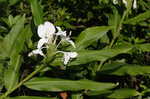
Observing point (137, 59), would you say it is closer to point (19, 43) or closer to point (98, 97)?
point (98, 97)

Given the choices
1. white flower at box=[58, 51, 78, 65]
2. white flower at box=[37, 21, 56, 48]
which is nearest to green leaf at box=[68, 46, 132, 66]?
white flower at box=[58, 51, 78, 65]

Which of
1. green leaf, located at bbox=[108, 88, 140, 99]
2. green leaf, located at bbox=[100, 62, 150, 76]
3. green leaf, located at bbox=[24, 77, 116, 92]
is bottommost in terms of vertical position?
green leaf, located at bbox=[108, 88, 140, 99]

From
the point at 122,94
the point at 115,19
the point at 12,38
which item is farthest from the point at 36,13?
the point at 122,94

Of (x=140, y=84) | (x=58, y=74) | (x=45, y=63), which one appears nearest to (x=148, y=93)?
(x=140, y=84)

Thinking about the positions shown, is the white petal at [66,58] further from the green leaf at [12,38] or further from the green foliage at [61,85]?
the green leaf at [12,38]

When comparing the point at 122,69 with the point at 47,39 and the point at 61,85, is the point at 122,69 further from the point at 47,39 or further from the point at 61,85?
the point at 47,39

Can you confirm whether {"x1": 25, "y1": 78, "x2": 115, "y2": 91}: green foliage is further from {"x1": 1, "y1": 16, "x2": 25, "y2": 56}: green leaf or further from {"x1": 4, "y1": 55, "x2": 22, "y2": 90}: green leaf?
{"x1": 1, "y1": 16, "x2": 25, "y2": 56}: green leaf

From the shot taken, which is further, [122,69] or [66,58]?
[122,69]
